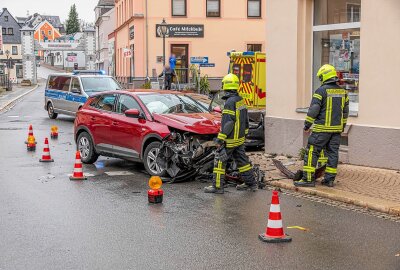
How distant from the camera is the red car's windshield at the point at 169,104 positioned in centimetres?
1168

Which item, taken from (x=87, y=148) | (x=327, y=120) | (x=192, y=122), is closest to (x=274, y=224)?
(x=327, y=120)

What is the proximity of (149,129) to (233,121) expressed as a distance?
7.29 feet

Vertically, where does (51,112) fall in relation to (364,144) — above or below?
below

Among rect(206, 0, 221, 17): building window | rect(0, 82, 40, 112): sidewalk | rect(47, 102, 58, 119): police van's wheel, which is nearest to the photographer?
rect(47, 102, 58, 119): police van's wheel

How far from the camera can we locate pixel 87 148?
13.1 m

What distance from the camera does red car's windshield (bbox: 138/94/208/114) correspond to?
38.3 feet

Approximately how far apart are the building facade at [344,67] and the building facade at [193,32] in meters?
24.6

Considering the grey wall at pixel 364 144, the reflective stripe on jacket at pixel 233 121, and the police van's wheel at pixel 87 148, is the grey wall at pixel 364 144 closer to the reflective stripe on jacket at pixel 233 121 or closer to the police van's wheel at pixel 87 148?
the reflective stripe on jacket at pixel 233 121

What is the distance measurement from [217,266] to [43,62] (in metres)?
136

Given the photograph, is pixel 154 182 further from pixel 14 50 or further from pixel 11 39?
pixel 11 39

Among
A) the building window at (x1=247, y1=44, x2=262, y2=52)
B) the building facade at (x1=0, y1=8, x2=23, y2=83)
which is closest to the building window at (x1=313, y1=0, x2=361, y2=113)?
the building window at (x1=247, y1=44, x2=262, y2=52)

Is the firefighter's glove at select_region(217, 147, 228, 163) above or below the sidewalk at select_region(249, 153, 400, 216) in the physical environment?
above

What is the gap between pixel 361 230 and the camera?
7391 mm

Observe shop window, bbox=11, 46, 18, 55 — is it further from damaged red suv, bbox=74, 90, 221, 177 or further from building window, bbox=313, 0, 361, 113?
building window, bbox=313, 0, 361, 113
